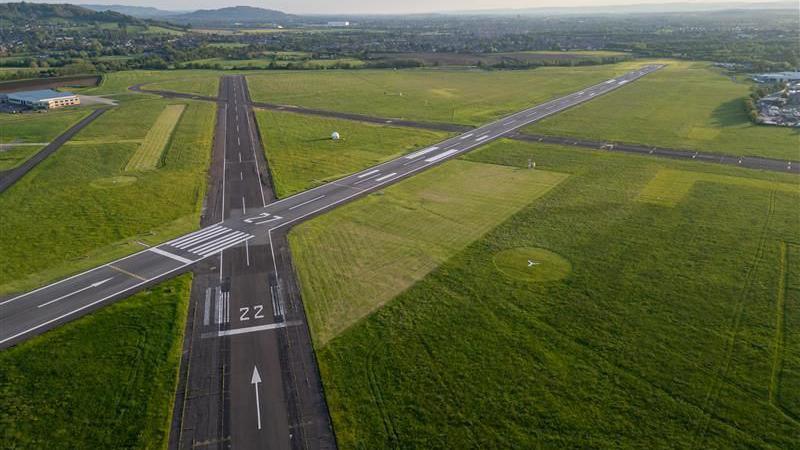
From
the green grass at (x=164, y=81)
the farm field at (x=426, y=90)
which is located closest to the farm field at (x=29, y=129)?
the green grass at (x=164, y=81)

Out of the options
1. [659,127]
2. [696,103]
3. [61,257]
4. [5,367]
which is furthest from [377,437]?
[696,103]

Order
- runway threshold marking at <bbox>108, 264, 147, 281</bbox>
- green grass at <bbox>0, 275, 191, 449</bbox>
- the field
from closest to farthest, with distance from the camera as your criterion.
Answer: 1. green grass at <bbox>0, 275, 191, 449</bbox>
2. runway threshold marking at <bbox>108, 264, 147, 281</bbox>
3. the field

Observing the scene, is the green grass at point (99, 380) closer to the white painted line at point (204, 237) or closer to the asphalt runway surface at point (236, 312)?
the asphalt runway surface at point (236, 312)

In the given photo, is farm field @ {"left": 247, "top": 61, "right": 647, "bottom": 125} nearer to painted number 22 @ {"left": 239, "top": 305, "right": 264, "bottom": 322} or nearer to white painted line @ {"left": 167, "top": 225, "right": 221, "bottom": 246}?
white painted line @ {"left": 167, "top": 225, "right": 221, "bottom": 246}

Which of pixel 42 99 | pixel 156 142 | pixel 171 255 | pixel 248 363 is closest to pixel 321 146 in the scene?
pixel 156 142

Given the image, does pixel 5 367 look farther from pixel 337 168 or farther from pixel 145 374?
pixel 337 168

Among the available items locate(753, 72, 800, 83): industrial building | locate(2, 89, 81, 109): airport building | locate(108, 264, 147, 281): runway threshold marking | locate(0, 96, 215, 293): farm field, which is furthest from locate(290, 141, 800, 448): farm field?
locate(753, 72, 800, 83): industrial building
